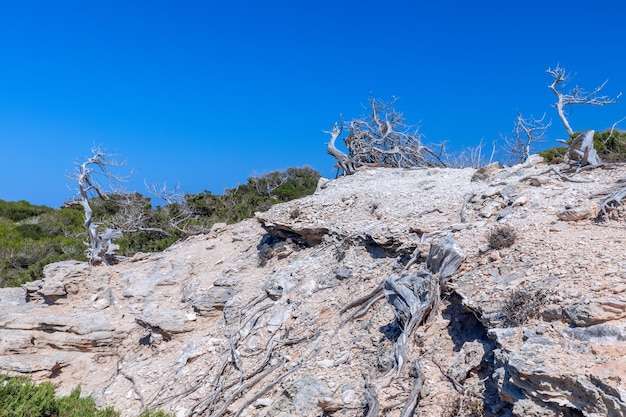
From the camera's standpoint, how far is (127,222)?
16.1 metres

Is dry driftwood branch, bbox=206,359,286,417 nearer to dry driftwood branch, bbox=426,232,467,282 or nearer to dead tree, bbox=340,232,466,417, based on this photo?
dead tree, bbox=340,232,466,417

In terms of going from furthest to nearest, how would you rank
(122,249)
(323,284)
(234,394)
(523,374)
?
(122,249) < (323,284) < (234,394) < (523,374)

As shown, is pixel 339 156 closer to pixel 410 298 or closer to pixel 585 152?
pixel 585 152

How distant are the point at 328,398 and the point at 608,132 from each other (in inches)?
532

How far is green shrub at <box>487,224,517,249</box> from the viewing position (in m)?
6.40

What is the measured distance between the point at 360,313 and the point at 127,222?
1200 centimetres

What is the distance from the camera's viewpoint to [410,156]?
16.7m

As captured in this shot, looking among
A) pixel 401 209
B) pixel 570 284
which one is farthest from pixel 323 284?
pixel 570 284

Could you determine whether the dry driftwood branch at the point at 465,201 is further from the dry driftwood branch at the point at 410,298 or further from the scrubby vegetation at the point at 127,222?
the scrubby vegetation at the point at 127,222

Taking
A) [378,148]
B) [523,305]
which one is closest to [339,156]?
[378,148]

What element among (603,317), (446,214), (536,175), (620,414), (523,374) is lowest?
(620,414)

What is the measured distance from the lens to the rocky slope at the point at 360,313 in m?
4.38

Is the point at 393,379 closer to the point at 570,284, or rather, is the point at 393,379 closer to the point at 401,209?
the point at 570,284

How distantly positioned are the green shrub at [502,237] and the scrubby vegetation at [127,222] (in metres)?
9.39
